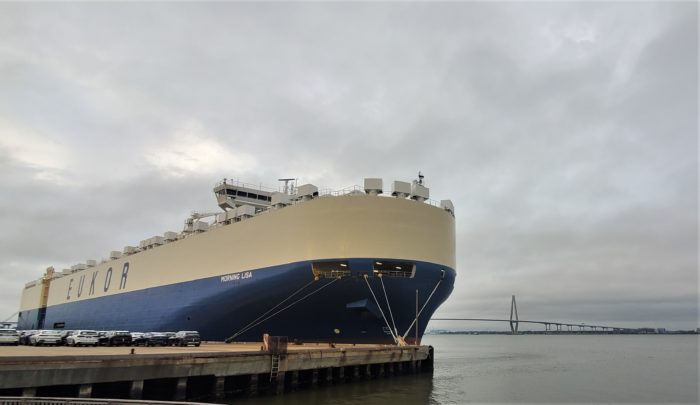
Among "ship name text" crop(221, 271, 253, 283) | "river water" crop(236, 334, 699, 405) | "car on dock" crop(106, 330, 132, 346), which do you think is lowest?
"river water" crop(236, 334, 699, 405)

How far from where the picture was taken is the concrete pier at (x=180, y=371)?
16281 millimetres

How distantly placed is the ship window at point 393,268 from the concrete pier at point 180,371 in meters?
4.84

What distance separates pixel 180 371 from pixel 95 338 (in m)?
9.94

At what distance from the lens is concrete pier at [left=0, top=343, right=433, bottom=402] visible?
16.3 m

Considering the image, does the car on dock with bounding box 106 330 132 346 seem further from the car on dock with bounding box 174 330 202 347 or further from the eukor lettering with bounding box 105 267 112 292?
the eukor lettering with bounding box 105 267 112 292

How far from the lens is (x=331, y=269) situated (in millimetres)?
31828

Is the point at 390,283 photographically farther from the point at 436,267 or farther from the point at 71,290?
the point at 71,290

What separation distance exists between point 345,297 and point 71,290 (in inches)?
2195

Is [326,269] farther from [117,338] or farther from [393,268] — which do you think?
[117,338]

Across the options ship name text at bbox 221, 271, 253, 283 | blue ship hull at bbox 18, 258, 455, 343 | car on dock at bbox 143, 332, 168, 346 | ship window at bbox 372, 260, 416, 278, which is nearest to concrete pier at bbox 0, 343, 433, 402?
blue ship hull at bbox 18, 258, 455, 343

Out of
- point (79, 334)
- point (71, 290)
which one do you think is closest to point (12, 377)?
point (79, 334)

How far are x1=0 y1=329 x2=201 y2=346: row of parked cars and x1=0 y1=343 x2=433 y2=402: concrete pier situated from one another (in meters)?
3.90

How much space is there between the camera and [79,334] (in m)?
26.4

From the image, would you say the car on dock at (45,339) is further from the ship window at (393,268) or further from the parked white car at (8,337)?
the ship window at (393,268)
